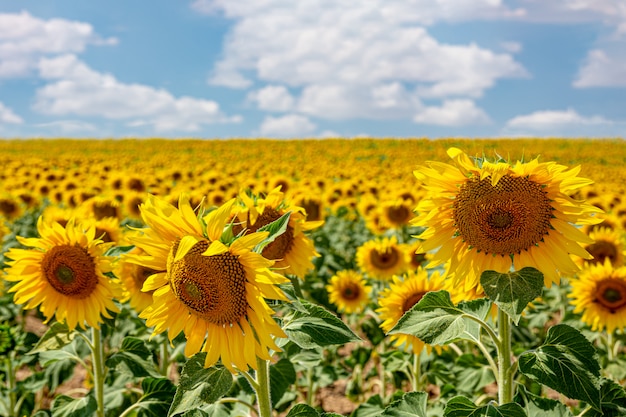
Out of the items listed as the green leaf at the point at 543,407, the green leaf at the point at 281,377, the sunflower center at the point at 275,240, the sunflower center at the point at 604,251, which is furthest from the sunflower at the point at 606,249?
the green leaf at the point at 281,377

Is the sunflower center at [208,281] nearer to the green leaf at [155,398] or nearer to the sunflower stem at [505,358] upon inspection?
the sunflower stem at [505,358]

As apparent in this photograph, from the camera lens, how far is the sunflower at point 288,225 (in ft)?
8.85

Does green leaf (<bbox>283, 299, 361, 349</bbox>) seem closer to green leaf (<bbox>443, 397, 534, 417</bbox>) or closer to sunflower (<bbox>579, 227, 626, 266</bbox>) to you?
green leaf (<bbox>443, 397, 534, 417</bbox>)

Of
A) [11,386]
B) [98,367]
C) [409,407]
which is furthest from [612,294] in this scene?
[11,386]

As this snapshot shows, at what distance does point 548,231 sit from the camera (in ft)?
7.05

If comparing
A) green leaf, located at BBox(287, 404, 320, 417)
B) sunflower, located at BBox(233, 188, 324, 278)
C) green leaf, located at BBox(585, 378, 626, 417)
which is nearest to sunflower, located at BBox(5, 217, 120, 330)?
→ sunflower, located at BBox(233, 188, 324, 278)

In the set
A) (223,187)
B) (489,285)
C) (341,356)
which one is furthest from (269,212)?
(223,187)

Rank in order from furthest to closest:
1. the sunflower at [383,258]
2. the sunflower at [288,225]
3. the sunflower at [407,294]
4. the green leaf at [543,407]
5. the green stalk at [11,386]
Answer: the sunflower at [383,258]
the green stalk at [11,386]
the sunflower at [407,294]
the sunflower at [288,225]
the green leaf at [543,407]

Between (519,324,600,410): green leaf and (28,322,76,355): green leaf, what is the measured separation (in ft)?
7.76

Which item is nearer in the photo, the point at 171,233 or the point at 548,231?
the point at 171,233

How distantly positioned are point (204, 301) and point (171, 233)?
0.84ft

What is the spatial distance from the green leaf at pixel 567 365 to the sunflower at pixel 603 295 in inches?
95.6

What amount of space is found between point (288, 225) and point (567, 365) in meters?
1.47

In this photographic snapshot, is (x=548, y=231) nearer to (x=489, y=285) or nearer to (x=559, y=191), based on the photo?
(x=559, y=191)
